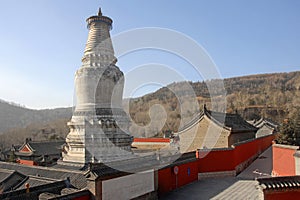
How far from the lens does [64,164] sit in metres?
14.5

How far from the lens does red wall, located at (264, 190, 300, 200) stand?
7.86 m

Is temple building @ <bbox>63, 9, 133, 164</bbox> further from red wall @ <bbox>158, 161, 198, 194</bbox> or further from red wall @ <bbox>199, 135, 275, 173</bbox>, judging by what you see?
red wall @ <bbox>199, 135, 275, 173</bbox>

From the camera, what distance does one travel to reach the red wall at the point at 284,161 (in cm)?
1273

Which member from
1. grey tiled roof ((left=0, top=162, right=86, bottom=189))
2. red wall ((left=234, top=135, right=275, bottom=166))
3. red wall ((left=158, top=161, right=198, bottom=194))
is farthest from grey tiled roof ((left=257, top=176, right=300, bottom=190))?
→ red wall ((left=234, top=135, right=275, bottom=166))

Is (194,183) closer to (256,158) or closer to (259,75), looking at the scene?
(256,158)

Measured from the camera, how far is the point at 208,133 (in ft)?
70.1

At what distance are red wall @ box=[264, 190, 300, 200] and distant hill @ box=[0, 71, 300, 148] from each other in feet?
34.4

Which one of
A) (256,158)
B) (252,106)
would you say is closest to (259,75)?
(252,106)

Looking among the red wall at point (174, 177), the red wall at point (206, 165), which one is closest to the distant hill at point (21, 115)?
the red wall at point (206, 165)

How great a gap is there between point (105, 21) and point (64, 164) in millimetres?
8530

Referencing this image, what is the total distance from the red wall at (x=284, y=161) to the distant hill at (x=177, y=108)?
848 centimetres

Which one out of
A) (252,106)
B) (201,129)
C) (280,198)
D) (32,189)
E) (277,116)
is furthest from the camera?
(252,106)

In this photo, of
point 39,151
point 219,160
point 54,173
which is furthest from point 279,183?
point 39,151

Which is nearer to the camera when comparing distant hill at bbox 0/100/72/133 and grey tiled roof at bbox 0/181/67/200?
grey tiled roof at bbox 0/181/67/200
